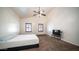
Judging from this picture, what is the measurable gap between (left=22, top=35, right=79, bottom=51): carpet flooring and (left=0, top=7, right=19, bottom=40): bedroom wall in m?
0.54

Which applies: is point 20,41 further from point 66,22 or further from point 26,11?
point 66,22

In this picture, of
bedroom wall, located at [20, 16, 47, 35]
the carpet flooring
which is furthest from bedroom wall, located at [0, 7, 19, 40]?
the carpet flooring

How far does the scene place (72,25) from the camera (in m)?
1.34

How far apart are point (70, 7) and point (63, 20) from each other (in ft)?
0.91

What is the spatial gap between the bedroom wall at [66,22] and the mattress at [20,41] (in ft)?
1.20

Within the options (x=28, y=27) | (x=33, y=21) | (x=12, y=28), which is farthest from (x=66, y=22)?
(x=12, y=28)

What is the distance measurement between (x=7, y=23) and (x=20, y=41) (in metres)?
0.43

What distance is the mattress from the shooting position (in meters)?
1.17

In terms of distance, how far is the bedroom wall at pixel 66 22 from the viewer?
1.31 meters

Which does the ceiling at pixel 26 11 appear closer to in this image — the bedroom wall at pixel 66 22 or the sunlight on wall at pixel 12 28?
the bedroom wall at pixel 66 22

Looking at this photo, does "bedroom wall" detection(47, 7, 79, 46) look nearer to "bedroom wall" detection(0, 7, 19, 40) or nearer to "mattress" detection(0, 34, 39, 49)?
"mattress" detection(0, 34, 39, 49)
